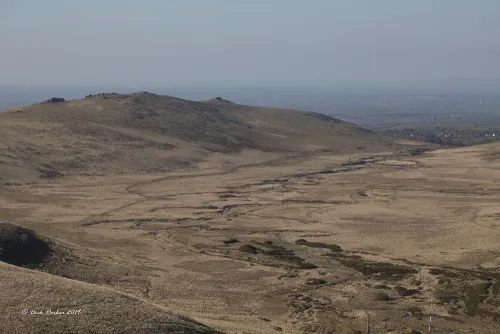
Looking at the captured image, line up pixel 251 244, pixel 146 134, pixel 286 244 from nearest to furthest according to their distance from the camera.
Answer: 1. pixel 251 244
2. pixel 286 244
3. pixel 146 134

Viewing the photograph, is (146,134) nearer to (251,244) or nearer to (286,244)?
(251,244)

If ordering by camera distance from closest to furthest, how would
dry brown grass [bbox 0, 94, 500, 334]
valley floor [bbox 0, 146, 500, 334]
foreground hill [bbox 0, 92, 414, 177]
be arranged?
dry brown grass [bbox 0, 94, 500, 334], valley floor [bbox 0, 146, 500, 334], foreground hill [bbox 0, 92, 414, 177]

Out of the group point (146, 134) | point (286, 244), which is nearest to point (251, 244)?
A: point (286, 244)

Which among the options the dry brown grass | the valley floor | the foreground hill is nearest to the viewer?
the dry brown grass

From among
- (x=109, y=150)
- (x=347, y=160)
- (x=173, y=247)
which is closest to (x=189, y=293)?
(x=173, y=247)

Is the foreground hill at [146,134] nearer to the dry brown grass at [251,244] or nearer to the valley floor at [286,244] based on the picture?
the dry brown grass at [251,244]

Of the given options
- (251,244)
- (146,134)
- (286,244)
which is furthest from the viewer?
(146,134)

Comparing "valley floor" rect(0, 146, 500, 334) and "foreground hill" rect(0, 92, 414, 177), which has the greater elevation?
"foreground hill" rect(0, 92, 414, 177)

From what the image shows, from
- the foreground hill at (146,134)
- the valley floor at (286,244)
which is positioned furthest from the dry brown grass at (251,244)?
the foreground hill at (146,134)

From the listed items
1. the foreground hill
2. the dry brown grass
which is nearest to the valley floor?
the dry brown grass

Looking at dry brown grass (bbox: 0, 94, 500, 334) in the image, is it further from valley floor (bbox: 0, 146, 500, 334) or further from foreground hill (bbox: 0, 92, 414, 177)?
foreground hill (bbox: 0, 92, 414, 177)
